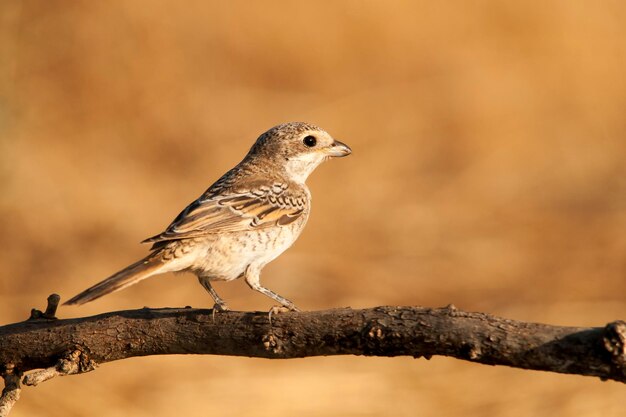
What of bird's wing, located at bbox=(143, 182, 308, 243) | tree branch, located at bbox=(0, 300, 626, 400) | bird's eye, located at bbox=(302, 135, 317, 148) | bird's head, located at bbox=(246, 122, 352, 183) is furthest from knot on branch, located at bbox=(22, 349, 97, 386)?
bird's eye, located at bbox=(302, 135, 317, 148)

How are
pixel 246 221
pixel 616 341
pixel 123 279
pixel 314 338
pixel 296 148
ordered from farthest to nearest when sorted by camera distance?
pixel 296 148 → pixel 246 221 → pixel 123 279 → pixel 314 338 → pixel 616 341

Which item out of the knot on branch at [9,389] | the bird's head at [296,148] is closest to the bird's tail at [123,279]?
the knot on branch at [9,389]

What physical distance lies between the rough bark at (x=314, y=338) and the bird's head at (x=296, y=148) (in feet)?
5.60

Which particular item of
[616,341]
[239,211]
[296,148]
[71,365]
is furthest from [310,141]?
[616,341]

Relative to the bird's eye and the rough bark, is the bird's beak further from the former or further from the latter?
the rough bark

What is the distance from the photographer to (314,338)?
3721mm

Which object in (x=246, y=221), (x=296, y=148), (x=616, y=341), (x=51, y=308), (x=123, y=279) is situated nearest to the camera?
(x=616, y=341)

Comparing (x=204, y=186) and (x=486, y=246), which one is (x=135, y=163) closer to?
(x=204, y=186)

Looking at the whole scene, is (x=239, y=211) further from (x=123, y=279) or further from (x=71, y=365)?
(x=71, y=365)

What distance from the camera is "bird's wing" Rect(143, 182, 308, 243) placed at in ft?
15.1

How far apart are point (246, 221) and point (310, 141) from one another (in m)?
1.01

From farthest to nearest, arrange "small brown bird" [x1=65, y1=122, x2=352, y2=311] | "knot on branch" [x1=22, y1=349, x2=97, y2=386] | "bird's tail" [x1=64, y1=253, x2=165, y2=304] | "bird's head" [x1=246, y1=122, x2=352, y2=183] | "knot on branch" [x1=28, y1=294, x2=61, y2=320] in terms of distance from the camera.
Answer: "bird's head" [x1=246, y1=122, x2=352, y2=183] < "small brown bird" [x1=65, y1=122, x2=352, y2=311] < "knot on branch" [x1=28, y1=294, x2=61, y2=320] < "knot on branch" [x1=22, y1=349, x2=97, y2=386] < "bird's tail" [x1=64, y1=253, x2=165, y2=304]

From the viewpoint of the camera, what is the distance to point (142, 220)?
1091 centimetres

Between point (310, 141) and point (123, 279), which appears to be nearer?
point (123, 279)
